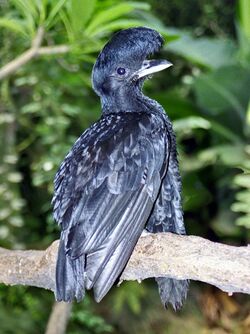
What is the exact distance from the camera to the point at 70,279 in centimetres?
151

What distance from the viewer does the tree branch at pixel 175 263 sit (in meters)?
1.35

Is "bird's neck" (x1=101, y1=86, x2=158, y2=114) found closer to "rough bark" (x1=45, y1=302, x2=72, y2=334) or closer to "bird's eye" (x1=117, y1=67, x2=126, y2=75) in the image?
"bird's eye" (x1=117, y1=67, x2=126, y2=75)

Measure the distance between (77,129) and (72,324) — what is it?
93 cm

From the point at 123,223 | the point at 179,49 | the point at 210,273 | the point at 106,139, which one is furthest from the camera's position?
the point at 179,49

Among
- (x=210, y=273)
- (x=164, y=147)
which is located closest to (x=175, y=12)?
(x=164, y=147)

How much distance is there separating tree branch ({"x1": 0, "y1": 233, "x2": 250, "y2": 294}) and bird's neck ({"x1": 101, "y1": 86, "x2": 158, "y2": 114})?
34 cm

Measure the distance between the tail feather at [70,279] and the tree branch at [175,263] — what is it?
114 millimetres

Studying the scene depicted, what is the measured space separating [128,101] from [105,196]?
1.04 ft

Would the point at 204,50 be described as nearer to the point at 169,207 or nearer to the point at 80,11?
the point at 80,11

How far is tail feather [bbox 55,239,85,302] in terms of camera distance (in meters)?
1.51

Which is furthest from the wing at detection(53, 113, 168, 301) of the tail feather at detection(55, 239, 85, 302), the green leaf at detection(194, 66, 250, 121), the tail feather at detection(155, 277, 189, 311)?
the green leaf at detection(194, 66, 250, 121)

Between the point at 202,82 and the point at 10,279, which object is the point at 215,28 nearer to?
the point at 202,82

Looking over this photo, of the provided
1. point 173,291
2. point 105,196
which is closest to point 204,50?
point 173,291

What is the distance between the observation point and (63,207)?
159 centimetres
